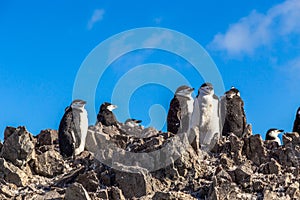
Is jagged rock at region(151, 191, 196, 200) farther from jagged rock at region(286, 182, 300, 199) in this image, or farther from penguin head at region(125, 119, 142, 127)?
penguin head at region(125, 119, 142, 127)

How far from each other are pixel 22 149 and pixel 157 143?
149 inches

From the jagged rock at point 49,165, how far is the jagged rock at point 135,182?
8.49 feet

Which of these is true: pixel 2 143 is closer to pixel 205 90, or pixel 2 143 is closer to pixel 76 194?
pixel 76 194

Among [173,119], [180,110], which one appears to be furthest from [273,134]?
[173,119]

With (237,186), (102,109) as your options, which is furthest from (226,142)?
(102,109)

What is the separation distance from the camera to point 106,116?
34312 millimetres

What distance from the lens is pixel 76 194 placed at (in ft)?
58.1

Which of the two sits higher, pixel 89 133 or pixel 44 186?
pixel 89 133

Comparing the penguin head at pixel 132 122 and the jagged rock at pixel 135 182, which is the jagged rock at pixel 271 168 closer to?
the jagged rock at pixel 135 182

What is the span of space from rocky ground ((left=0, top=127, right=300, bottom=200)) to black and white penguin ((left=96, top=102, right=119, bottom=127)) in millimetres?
10892

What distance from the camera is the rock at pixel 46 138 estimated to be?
84.9 ft

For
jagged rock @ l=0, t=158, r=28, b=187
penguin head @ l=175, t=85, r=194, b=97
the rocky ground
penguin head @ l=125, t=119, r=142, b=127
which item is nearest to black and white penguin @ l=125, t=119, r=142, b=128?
penguin head @ l=125, t=119, r=142, b=127

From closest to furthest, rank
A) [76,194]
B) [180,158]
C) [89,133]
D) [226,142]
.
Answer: [76,194] → [180,158] → [226,142] → [89,133]

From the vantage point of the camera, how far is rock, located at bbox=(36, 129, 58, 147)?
1019 inches
